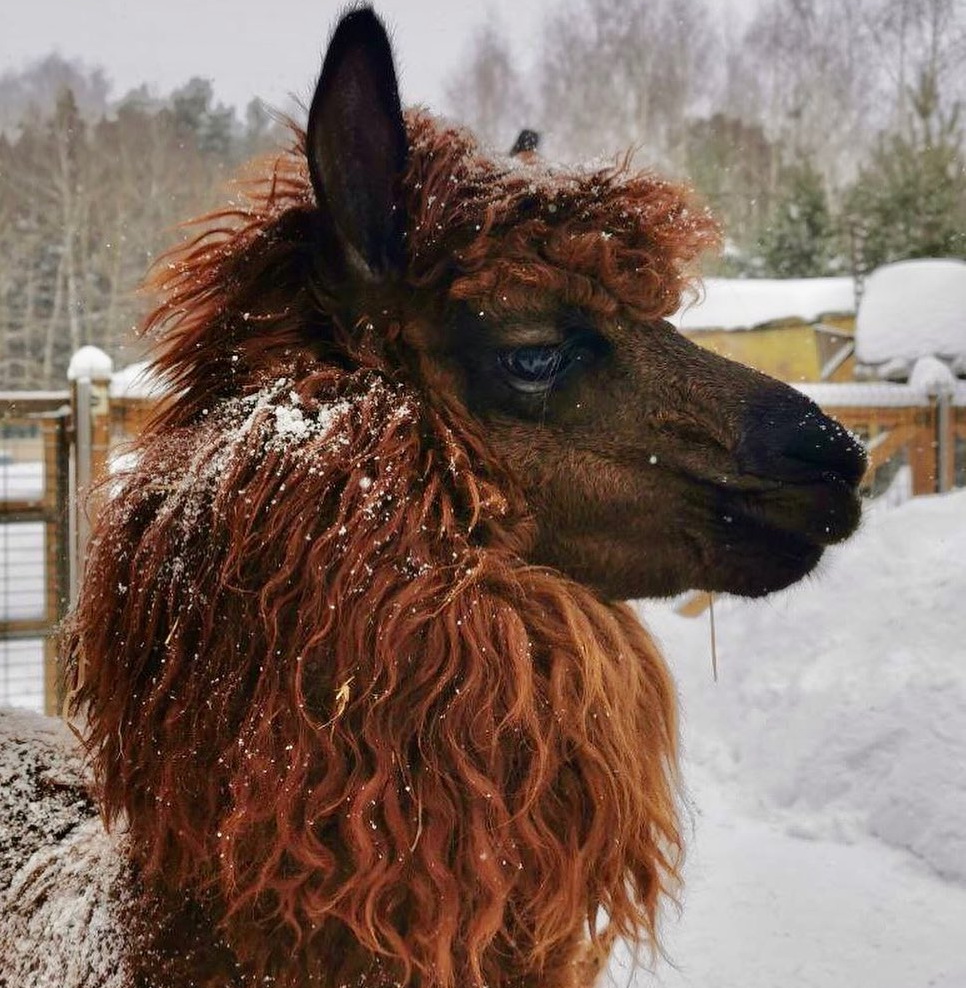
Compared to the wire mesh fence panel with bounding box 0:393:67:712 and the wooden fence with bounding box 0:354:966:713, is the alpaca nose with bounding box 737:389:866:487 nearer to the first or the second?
the wooden fence with bounding box 0:354:966:713

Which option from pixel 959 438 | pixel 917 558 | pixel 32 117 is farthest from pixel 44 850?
pixel 32 117

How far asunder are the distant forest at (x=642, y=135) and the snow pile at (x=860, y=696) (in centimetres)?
856

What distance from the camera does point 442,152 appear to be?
145 centimetres

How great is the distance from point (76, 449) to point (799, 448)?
4095 mm

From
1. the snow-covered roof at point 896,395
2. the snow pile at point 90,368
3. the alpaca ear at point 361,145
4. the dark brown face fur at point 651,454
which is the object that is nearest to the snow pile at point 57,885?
the dark brown face fur at point 651,454

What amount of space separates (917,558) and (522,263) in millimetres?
3248

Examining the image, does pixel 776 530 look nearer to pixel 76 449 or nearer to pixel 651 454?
pixel 651 454

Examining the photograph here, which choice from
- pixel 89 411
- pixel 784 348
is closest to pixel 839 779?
pixel 89 411

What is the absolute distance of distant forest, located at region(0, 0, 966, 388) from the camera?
12711 millimetres

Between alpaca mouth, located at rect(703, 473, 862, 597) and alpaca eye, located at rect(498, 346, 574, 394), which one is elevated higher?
alpaca eye, located at rect(498, 346, 574, 394)

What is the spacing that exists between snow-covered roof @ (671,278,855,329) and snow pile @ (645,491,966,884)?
8.45 metres

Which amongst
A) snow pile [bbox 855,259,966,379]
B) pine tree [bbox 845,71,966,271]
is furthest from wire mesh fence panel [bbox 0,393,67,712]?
pine tree [bbox 845,71,966,271]

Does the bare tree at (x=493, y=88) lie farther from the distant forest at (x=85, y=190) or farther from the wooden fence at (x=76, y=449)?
the wooden fence at (x=76, y=449)

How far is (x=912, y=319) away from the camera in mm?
7715
